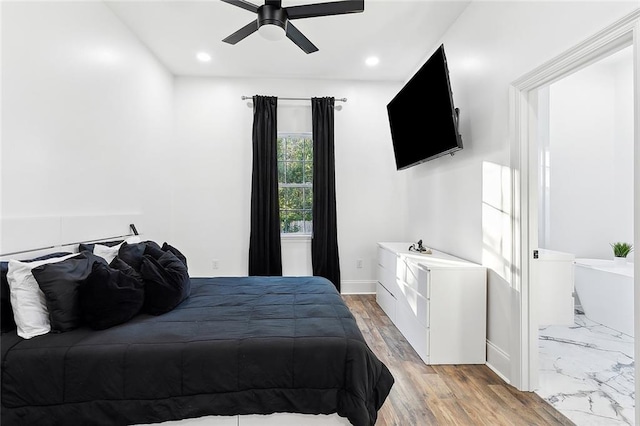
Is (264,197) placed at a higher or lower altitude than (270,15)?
lower

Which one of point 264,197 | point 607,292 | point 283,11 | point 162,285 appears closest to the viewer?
point 162,285

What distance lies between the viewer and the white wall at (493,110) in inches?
74.4

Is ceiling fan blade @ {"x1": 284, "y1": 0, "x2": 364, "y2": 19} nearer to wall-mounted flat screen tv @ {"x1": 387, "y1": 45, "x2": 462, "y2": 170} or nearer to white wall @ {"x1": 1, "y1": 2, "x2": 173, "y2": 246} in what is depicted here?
wall-mounted flat screen tv @ {"x1": 387, "y1": 45, "x2": 462, "y2": 170}

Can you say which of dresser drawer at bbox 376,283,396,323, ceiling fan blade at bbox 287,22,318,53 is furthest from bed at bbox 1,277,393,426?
ceiling fan blade at bbox 287,22,318,53

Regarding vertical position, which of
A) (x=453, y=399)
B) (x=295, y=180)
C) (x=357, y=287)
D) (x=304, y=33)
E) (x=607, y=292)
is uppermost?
(x=304, y=33)

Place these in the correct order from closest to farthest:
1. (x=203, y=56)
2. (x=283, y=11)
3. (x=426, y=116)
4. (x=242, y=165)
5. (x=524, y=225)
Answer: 1. (x=524, y=225)
2. (x=283, y=11)
3. (x=426, y=116)
4. (x=203, y=56)
5. (x=242, y=165)

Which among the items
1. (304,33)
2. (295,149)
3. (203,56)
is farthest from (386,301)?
(203,56)

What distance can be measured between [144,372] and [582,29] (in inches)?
110

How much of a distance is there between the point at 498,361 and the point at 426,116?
2.10 metres

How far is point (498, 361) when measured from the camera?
2.37m

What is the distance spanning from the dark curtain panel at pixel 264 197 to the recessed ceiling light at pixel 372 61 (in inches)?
49.5

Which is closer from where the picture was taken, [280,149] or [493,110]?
[493,110]

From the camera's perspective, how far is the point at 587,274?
11.1ft

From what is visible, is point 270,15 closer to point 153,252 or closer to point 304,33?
point 304,33
